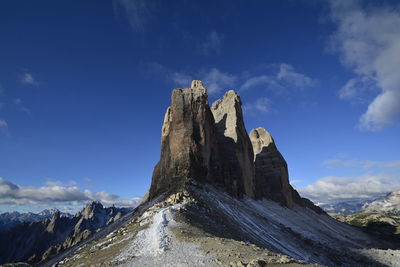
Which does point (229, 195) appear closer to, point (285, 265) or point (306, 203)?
point (285, 265)

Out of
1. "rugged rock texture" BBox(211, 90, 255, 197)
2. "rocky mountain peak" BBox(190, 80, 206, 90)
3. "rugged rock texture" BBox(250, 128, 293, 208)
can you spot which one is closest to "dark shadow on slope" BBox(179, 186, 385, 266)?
"rugged rock texture" BBox(211, 90, 255, 197)

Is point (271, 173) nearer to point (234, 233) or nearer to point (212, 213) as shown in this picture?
point (212, 213)

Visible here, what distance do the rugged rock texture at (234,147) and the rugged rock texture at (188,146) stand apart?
240 inches

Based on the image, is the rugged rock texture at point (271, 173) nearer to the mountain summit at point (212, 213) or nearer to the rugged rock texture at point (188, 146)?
the mountain summit at point (212, 213)

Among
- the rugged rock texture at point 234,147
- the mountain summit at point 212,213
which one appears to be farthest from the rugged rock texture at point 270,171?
the rugged rock texture at point 234,147

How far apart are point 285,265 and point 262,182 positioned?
286 ft

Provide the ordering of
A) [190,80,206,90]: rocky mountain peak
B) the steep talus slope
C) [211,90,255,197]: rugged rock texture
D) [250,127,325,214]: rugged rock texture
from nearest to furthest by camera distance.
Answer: the steep talus slope, [211,90,255,197]: rugged rock texture, [190,80,206,90]: rocky mountain peak, [250,127,325,214]: rugged rock texture

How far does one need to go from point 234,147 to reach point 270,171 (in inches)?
1381

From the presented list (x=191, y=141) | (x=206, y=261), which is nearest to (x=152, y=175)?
(x=191, y=141)

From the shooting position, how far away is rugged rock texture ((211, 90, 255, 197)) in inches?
2808

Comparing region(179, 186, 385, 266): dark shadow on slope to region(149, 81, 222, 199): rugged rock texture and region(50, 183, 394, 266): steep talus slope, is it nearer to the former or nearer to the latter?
region(50, 183, 394, 266): steep talus slope

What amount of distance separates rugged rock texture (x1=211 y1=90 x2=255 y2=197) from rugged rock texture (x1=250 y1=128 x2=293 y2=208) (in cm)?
1130

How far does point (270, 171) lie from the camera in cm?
10719

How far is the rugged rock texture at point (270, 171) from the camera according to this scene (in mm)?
98938
